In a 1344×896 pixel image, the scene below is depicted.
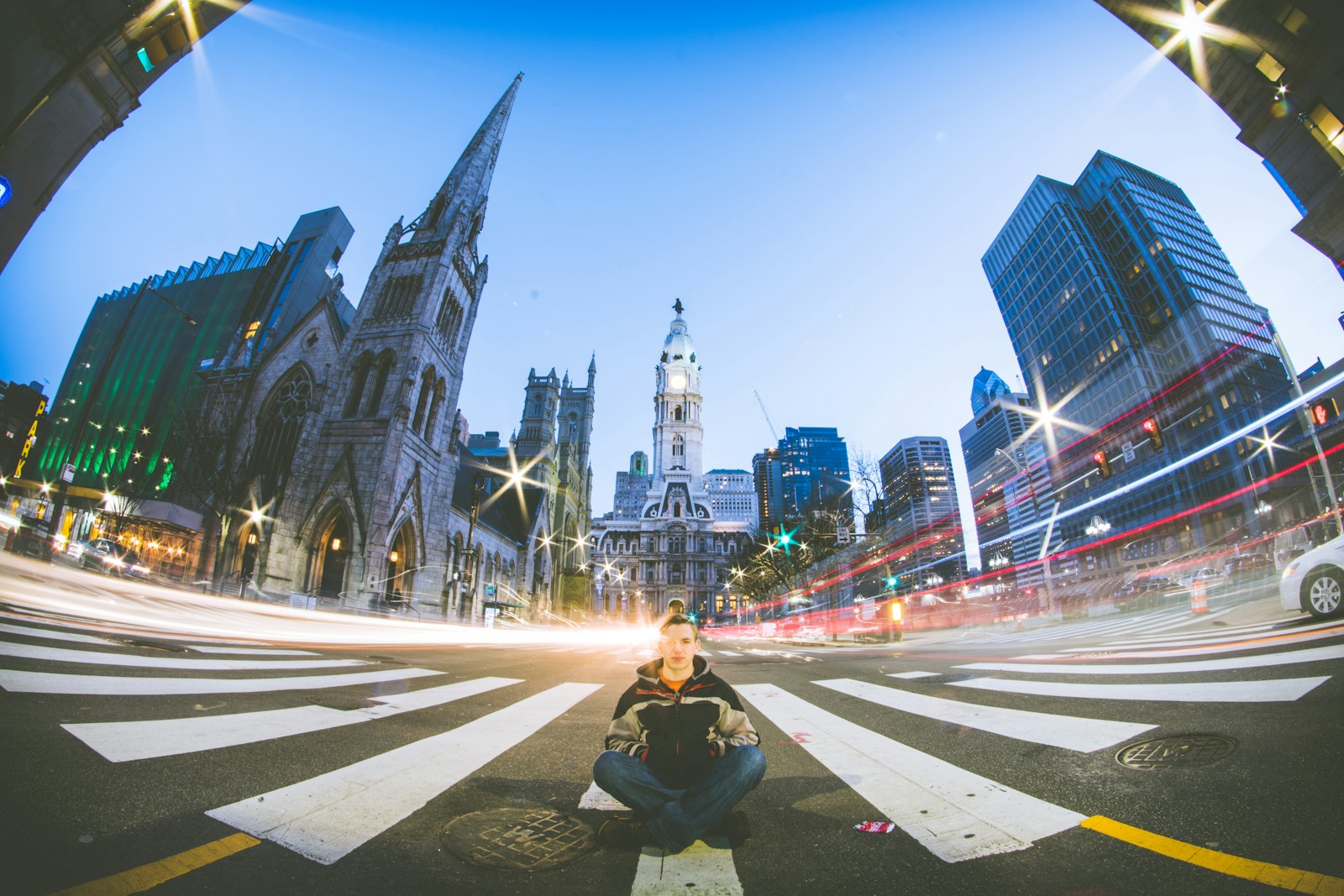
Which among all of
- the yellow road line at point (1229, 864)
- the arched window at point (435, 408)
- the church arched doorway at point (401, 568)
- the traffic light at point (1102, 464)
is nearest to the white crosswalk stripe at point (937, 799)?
the yellow road line at point (1229, 864)

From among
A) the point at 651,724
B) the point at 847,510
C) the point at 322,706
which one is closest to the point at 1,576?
the point at 322,706

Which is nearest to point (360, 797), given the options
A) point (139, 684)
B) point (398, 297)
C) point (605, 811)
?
point (605, 811)

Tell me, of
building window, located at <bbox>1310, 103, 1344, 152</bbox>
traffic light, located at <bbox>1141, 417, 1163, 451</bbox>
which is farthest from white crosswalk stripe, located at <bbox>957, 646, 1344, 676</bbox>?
building window, located at <bbox>1310, 103, 1344, 152</bbox>

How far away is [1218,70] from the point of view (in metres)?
16.6

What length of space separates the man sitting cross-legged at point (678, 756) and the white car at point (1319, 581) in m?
9.92

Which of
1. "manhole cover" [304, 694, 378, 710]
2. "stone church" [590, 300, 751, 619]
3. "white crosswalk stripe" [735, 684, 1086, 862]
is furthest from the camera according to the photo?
"stone church" [590, 300, 751, 619]

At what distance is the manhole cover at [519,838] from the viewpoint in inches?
82.5

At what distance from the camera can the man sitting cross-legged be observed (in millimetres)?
2303

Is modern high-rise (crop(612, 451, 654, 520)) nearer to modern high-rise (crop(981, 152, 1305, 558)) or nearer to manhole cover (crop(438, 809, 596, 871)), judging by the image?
modern high-rise (crop(981, 152, 1305, 558))

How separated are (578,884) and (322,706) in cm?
432

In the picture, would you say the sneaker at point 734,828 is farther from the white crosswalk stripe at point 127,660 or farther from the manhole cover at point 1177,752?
the white crosswalk stripe at point 127,660

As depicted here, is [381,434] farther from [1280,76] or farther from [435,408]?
[1280,76]

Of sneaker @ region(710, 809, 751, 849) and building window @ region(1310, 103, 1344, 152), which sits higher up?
building window @ region(1310, 103, 1344, 152)

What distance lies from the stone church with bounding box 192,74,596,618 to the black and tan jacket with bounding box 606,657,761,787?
929 inches
